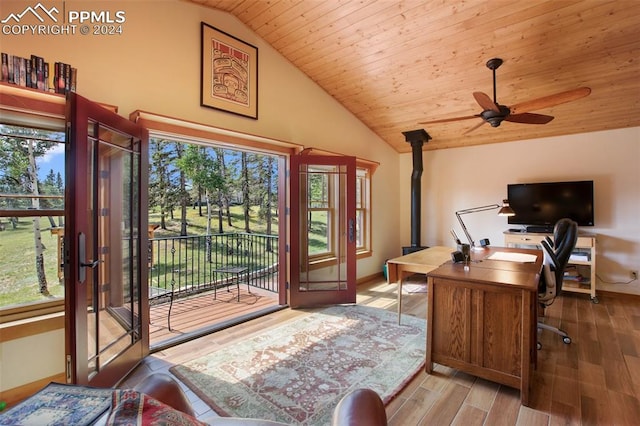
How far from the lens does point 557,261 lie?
8.73 feet

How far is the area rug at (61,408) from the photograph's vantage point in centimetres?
63

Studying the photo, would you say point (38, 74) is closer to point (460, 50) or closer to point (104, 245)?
→ point (104, 245)

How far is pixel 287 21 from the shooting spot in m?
3.17

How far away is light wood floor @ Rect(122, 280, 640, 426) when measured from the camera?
1.81 meters

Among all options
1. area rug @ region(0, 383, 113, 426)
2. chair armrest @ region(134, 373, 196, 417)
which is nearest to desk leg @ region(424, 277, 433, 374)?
chair armrest @ region(134, 373, 196, 417)

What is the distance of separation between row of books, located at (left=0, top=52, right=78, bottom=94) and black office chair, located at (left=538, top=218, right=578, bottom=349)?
160 inches

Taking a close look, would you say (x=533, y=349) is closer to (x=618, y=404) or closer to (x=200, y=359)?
(x=618, y=404)

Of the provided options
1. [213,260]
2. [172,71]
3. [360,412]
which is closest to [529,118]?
[360,412]

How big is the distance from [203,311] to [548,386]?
360 centimetres

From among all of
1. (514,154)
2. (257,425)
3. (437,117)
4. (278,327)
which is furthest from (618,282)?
(257,425)

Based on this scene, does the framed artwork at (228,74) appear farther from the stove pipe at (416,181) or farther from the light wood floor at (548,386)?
the stove pipe at (416,181)

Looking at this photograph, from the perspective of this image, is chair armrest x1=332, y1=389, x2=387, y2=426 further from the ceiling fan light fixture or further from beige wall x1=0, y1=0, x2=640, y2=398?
the ceiling fan light fixture

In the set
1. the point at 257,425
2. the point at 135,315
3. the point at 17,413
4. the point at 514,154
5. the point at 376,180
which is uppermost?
the point at 514,154

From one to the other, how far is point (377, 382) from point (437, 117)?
11.9 ft
